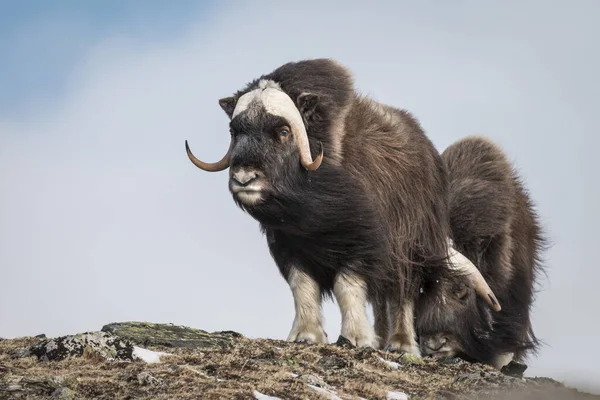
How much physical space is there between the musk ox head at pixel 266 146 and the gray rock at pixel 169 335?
85 cm

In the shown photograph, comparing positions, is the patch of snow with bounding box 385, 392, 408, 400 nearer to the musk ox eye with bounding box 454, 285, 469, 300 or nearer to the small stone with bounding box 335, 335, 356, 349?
the small stone with bounding box 335, 335, 356, 349

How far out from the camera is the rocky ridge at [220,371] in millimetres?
5309

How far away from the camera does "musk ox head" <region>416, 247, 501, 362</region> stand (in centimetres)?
868

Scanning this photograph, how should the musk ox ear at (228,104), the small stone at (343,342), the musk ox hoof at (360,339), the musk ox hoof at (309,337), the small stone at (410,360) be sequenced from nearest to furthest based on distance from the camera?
the small stone at (410,360)
the small stone at (343,342)
the musk ox hoof at (360,339)
the musk ox hoof at (309,337)
the musk ox ear at (228,104)

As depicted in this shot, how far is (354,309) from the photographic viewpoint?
7.54 meters

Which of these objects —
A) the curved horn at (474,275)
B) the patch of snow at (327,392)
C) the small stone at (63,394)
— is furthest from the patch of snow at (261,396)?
the curved horn at (474,275)

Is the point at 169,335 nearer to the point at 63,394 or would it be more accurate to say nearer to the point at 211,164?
the point at 211,164

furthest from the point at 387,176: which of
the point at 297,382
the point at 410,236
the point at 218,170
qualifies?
the point at 297,382

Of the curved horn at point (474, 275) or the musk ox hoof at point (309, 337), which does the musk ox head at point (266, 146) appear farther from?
the curved horn at point (474, 275)

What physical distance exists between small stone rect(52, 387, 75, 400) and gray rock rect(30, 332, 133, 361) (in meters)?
0.82

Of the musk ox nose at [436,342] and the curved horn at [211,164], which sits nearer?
the curved horn at [211,164]

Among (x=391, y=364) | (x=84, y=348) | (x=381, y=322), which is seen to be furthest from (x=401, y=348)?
(x=84, y=348)

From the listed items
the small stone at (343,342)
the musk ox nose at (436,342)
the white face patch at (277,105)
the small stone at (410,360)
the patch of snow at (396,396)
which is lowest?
the musk ox nose at (436,342)

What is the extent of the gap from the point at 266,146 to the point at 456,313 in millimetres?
2386
